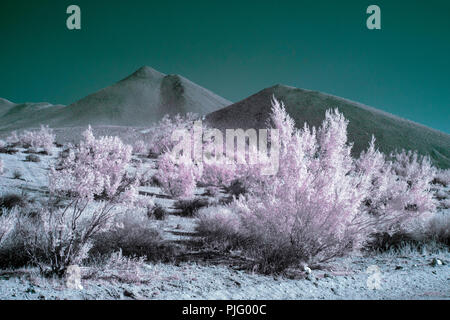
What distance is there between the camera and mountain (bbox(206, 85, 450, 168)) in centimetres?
3628

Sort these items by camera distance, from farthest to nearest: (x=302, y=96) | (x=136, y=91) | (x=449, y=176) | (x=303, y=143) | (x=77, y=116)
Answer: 1. (x=136, y=91)
2. (x=77, y=116)
3. (x=302, y=96)
4. (x=449, y=176)
5. (x=303, y=143)

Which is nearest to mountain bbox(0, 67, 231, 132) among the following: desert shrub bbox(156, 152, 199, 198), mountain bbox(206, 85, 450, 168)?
mountain bbox(206, 85, 450, 168)

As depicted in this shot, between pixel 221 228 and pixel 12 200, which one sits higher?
pixel 12 200

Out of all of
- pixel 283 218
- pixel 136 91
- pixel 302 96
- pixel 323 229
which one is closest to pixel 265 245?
pixel 283 218

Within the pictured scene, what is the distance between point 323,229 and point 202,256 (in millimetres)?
1971

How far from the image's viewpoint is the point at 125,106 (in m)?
109

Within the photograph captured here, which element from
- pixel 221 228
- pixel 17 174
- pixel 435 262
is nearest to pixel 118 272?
pixel 221 228

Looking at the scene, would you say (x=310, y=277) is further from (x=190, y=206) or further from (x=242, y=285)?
(x=190, y=206)

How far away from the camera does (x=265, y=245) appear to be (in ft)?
15.0

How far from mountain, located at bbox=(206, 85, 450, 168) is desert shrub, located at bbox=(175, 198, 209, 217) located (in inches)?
705

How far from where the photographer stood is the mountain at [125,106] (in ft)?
317

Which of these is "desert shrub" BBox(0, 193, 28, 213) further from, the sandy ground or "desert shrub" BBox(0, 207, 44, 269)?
the sandy ground

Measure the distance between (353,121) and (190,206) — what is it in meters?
39.3
